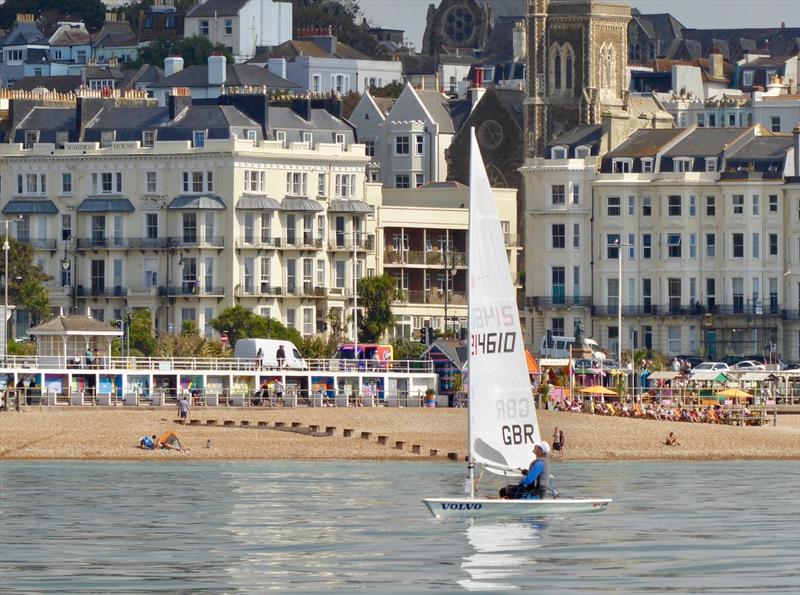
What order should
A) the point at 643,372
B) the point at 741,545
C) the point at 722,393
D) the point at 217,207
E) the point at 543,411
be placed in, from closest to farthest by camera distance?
1. the point at 741,545
2. the point at 543,411
3. the point at 722,393
4. the point at 643,372
5. the point at 217,207

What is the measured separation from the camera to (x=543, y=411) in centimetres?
10106

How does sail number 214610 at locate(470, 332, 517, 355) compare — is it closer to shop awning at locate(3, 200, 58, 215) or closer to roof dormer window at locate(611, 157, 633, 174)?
shop awning at locate(3, 200, 58, 215)

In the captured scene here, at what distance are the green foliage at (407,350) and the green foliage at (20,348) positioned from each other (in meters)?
14.7

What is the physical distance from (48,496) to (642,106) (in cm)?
8301

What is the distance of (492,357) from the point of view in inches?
2347

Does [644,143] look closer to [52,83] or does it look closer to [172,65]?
[172,65]

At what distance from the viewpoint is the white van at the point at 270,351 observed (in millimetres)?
108250

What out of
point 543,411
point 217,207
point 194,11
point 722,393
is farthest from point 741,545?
point 194,11

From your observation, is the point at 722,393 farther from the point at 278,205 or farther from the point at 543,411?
the point at 278,205

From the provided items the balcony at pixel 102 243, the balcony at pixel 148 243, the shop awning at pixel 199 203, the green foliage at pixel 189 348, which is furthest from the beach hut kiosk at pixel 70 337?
the balcony at pixel 102 243

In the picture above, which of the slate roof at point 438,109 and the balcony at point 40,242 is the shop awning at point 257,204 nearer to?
the balcony at point 40,242

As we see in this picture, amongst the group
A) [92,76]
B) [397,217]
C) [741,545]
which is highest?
[92,76]

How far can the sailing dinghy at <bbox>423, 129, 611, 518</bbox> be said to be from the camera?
59094 mm

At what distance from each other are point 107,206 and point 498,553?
246 ft
